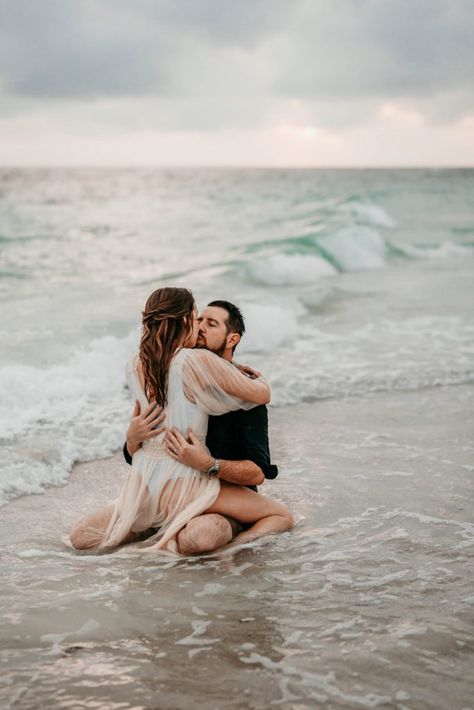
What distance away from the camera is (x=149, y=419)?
4.71m

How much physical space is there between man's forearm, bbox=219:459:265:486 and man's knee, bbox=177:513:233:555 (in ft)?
0.79

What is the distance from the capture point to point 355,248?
25.5m

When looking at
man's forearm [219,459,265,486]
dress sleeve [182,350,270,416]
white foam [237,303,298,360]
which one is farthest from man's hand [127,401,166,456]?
white foam [237,303,298,360]

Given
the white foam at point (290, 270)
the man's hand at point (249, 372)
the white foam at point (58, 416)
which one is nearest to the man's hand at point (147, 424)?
the man's hand at point (249, 372)

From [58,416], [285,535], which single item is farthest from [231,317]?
[58,416]

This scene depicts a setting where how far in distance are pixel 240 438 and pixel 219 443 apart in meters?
0.13

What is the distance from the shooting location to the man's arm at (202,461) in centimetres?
464

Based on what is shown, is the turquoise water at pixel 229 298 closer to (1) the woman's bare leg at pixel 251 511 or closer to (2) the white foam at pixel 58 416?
(2) the white foam at pixel 58 416

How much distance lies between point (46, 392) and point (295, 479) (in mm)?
3591

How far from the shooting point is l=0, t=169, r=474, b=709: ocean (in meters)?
3.37

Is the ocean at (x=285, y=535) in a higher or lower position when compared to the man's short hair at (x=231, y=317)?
lower

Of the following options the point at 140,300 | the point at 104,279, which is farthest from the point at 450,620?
the point at 104,279

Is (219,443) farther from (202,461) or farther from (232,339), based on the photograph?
(232,339)

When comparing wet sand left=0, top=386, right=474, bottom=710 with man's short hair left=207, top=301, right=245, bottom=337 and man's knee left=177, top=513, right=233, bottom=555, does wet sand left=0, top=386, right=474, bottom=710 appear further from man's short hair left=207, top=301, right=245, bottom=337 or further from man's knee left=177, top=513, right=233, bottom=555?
man's short hair left=207, top=301, right=245, bottom=337
